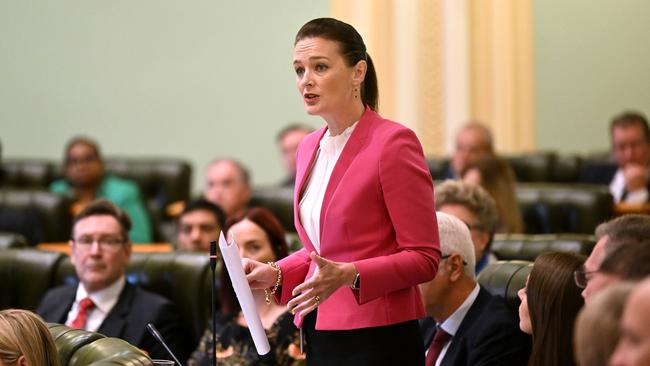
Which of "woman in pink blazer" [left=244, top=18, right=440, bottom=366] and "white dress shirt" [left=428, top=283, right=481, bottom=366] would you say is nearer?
"woman in pink blazer" [left=244, top=18, right=440, bottom=366]

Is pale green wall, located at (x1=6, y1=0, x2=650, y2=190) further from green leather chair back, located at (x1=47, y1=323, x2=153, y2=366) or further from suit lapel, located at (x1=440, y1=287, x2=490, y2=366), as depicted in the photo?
green leather chair back, located at (x1=47, y1=323, x2=153, y2=366)

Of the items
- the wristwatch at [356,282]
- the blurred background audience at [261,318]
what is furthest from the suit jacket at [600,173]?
the wristwatch at [356,282]

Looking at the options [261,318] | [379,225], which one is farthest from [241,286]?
Result: [261,318]

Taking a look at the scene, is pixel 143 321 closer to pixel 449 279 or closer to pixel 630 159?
pixel 449 279

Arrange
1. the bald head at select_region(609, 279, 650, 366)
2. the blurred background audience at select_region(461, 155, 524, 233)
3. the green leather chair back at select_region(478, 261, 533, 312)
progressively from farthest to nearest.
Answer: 1. the blurred background audience at select_region(461, 155, 524, 233)
2. the green leather chair back at select_region(478, 261, 533, 312)
3. the bald head at select_region(609, 279, 650, 366)

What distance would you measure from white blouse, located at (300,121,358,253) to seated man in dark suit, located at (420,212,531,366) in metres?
0.75

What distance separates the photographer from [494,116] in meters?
8.60

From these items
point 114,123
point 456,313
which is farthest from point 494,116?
point 456,313

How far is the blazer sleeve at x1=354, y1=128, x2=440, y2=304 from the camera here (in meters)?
2.42

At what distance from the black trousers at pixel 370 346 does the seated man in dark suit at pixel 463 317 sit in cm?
63

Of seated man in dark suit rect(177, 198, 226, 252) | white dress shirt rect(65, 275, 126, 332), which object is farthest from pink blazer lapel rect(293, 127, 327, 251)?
seated man in dark suit rect(177, 198, 226, 252)

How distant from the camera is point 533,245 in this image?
4465 mm

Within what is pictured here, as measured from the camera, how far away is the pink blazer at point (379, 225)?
8.02ft

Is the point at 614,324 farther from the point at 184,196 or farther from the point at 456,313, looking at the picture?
the point at 184,196
